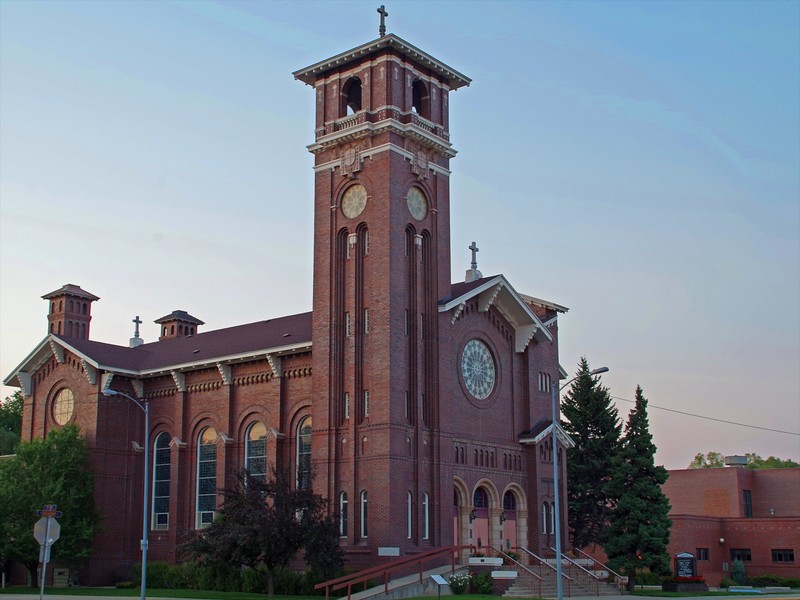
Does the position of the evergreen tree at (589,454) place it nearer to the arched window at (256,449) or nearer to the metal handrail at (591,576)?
the metal handrail at (591,576)

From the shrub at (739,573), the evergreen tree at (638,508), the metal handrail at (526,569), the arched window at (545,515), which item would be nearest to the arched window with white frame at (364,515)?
the metal handrail at (526,569)

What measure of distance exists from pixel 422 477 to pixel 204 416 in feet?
47.7

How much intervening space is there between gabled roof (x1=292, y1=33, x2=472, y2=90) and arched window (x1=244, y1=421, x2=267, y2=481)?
1703 centimetres

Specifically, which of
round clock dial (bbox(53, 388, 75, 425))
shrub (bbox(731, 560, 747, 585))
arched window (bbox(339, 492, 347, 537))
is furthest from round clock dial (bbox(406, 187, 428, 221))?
shrub (bbox(731, 560, 747, 585))

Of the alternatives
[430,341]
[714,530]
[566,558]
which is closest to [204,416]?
[430,341]

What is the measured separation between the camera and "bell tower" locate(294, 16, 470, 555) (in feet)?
143

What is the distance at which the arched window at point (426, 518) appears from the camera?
44281mm

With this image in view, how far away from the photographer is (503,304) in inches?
2045

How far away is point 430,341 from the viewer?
46594 millimetres

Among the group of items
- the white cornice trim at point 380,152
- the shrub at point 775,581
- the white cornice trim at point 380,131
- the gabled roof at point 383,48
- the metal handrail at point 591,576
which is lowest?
the shrub at point 775,581

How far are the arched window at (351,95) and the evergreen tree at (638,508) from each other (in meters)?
20.0

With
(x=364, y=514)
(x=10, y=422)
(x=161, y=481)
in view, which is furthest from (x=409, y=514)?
(x=10, y=422)

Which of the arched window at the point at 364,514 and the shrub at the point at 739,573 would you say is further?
the shrub at the point at 739,573

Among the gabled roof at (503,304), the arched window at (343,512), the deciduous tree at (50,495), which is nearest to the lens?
the arched window at (343,512)
